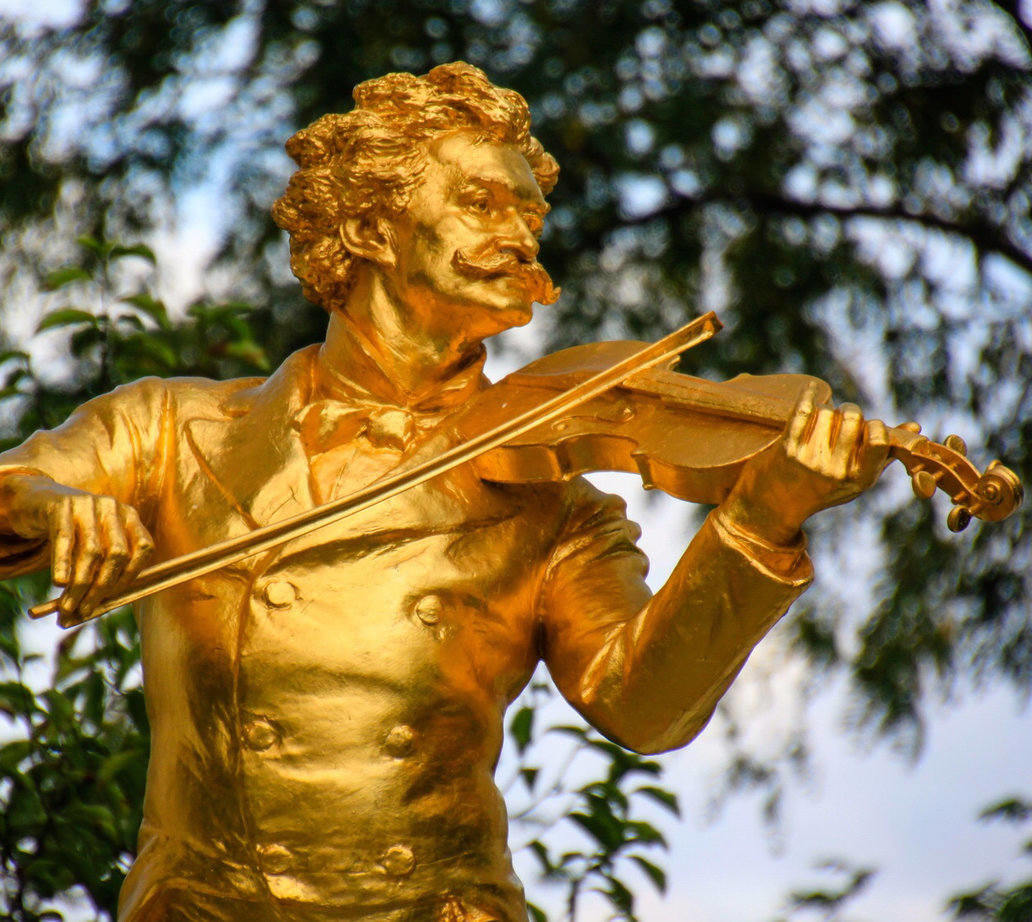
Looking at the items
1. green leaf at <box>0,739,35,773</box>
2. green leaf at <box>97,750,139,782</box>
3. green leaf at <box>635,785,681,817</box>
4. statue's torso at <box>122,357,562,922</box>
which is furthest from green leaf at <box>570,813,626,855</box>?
statue's torso at <box>122,357,562,922</box>

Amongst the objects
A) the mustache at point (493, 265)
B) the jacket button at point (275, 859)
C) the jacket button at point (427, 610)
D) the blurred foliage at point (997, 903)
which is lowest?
the blurred foliage at point (997, 903)

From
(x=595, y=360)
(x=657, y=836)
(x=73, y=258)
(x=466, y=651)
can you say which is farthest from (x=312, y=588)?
(x=73, y=258)

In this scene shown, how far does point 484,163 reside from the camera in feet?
11.9

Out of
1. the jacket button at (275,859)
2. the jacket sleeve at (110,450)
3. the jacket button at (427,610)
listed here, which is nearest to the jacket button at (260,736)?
the jacket button at (275,859)

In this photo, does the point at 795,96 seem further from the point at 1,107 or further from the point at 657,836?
the point at 657,836

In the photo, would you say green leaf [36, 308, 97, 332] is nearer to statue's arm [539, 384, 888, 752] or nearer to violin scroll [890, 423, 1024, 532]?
statue's arm [539, 384, 888, 752]

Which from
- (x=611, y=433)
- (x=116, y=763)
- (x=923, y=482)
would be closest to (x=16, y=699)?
(x=116, y=763)

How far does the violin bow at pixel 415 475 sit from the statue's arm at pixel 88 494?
86 millimetres

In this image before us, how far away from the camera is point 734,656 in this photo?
11.0 ft

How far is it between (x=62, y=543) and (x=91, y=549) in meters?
0.04

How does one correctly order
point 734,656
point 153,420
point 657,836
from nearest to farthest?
point 734,656 → point 153,420 → point 657,836

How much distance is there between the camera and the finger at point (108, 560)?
3055 mm

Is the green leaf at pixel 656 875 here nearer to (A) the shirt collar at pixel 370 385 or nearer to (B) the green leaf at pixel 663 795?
(B) the green leaf at pixel 663 795

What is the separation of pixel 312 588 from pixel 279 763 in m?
0.23
